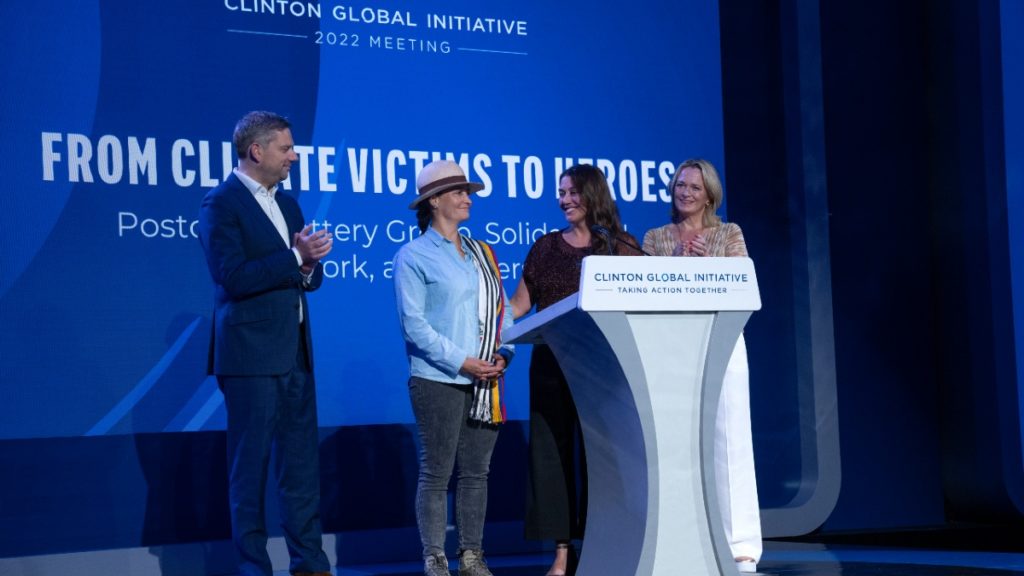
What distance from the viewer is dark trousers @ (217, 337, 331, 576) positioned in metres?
3.58

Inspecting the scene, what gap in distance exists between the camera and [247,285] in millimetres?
3553

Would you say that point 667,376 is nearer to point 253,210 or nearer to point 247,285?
point 247,285

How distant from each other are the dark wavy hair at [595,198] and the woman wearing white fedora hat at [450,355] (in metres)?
0.37

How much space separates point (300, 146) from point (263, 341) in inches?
51.9

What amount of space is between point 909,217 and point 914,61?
2.73ft

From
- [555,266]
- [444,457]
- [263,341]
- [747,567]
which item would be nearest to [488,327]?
[555,266]

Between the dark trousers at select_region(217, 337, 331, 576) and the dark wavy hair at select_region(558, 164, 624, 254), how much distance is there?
1057 millimetres

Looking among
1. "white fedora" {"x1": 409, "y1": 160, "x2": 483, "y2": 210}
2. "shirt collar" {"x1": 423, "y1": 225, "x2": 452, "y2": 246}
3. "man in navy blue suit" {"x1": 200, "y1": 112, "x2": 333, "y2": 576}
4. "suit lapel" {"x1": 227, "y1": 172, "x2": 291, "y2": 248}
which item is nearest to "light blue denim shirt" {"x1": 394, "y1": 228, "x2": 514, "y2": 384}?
"shirt collar" {"x1": 423, "y1": 225, "x2": 452, "y2": 246}

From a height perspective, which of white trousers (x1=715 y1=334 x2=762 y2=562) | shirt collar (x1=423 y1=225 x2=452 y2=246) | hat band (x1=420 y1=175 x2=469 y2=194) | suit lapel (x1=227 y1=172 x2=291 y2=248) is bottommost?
white trousers (x1=715 y1=334 x2=762 y2=562)

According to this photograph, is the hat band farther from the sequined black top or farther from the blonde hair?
the blonde hair

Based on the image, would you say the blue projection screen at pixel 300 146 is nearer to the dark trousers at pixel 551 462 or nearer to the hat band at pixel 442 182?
the hat band at pixel 442 182

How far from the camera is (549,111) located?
16.8 feet

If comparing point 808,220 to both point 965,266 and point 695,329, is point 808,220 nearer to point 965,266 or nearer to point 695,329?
point 965,266

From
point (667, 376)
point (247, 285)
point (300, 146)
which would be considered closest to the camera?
point (667, 376)
